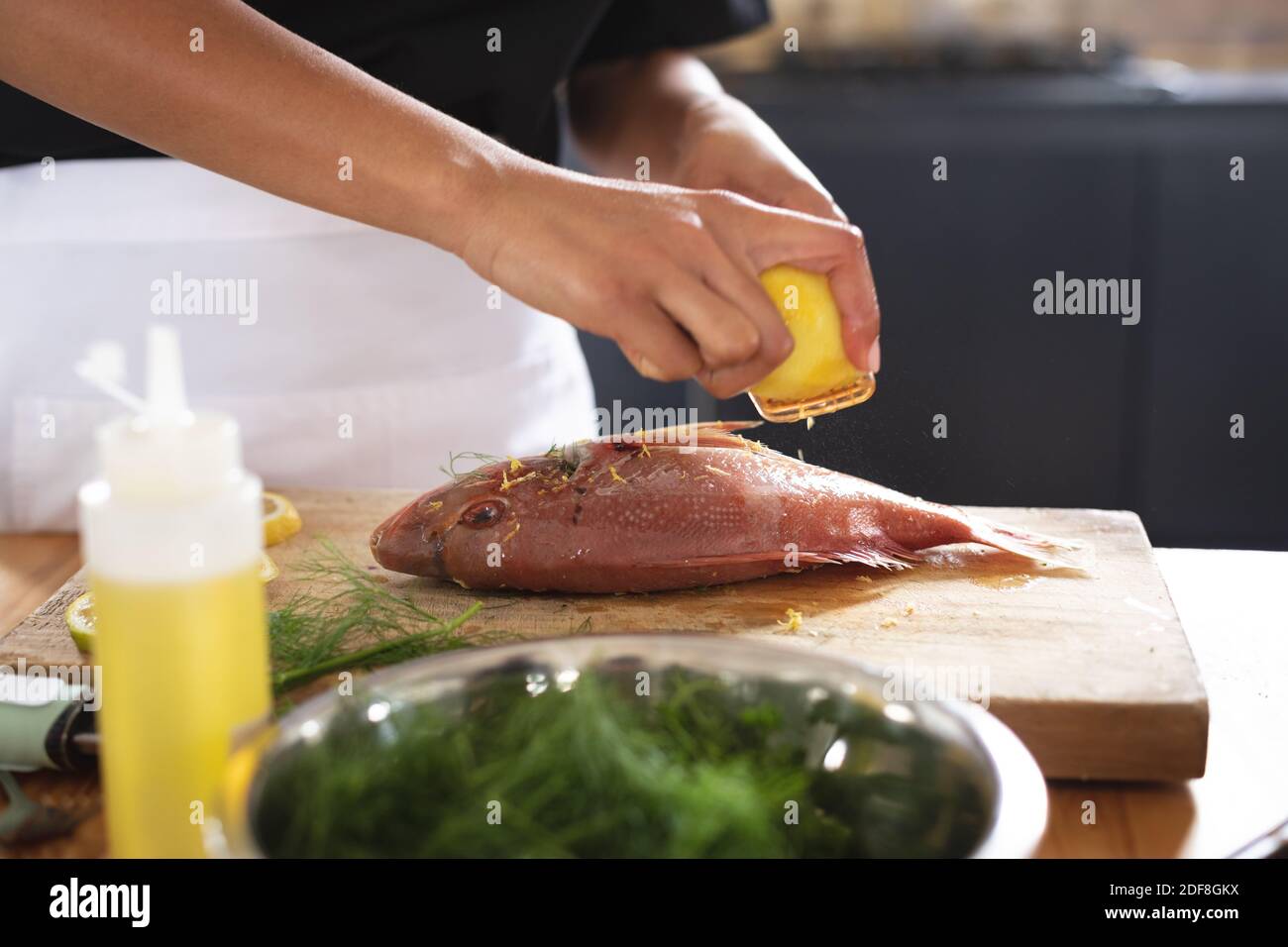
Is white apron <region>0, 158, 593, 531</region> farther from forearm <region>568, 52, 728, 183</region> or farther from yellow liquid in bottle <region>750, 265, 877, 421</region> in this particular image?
yellow liquid in bottle <region>750, 265, 877, 421</region>

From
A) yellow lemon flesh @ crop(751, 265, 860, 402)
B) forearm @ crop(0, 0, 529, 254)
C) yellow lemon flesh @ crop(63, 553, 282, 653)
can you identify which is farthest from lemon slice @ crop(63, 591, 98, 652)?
yellow lemon flesh @ crop(751, 265, 860, 402)

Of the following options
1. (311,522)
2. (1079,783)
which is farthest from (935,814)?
(311,522)

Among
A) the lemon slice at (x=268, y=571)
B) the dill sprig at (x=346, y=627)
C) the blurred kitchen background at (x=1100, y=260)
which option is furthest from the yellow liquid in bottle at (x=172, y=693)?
the blurred kitchen background at (x=1100, y=260)

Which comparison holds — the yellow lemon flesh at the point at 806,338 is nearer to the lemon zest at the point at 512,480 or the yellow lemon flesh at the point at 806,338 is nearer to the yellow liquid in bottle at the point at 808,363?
the yellow liquid in bottle at the point at 808,363

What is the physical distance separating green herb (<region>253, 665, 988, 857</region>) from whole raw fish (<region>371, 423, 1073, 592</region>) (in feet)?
1.59

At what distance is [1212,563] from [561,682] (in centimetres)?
89

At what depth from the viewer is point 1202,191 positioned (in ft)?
10.5

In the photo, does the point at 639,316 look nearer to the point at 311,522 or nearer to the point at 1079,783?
the point at 1079,783

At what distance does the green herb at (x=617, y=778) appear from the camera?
654mm

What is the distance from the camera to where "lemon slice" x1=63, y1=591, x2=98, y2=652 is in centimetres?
112

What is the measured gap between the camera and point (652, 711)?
2.63ft

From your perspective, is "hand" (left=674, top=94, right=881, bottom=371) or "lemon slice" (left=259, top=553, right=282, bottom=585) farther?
"hand" (left=674, top=94, right=881, bottom=371)
